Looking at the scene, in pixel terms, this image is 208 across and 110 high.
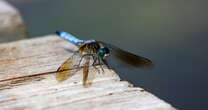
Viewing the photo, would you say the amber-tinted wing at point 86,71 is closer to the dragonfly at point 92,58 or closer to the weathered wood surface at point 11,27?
the dragonfly at point 92,58

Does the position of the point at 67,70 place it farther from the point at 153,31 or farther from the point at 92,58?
the point at 153,31

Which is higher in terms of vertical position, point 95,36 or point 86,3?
point 86,3

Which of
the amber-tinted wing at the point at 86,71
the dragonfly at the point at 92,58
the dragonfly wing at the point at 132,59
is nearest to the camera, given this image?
the amber-tinted wing at the point at 86,71

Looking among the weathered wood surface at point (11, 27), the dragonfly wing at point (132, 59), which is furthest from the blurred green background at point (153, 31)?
the dragonfly wing at point (132, 59)

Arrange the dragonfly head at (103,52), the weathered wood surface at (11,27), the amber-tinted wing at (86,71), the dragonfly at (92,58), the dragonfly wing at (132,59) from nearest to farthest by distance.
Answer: the amber-tinted wing at (86,71)
the dragonfly at (92,58)
the dragonfly head at (103,52)
the dragonfly wing at (132,59)
the weathered wood surface at (11,27)

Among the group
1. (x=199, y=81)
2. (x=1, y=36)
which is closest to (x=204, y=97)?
(x=199, y=81)

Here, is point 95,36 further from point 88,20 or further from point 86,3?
point 86,3

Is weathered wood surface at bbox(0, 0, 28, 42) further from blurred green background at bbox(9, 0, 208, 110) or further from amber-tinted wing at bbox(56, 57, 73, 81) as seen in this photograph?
blurred green background at bbox(9, 0, 208, 110)
